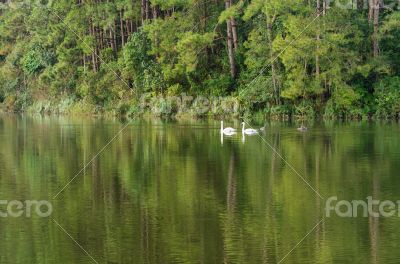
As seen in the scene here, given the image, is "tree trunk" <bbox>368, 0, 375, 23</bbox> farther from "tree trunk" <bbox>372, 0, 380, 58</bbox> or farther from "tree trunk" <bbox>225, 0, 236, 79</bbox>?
"tree trunk" <bbox>225, 0, 236, 79</bbox>

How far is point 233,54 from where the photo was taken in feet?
175

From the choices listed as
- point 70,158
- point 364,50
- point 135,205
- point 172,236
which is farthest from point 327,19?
point 172,236

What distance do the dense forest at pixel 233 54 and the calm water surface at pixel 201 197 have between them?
11.4 metres

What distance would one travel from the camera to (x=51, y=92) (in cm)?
7156

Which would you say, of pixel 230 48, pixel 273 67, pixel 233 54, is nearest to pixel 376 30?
pixel 273 67

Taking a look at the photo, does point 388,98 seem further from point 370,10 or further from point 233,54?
point 233,54

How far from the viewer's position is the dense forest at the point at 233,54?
4659 centimetres

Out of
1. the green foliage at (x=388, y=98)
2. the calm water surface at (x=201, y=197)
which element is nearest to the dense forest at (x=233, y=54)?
the green foliage at (x=388, y=98)

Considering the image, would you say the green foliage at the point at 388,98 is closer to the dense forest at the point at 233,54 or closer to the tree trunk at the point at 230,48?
the dense forest at the point at 233,54

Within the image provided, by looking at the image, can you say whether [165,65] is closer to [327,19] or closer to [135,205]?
[327,19]

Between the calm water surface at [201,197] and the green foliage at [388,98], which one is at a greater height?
the green foliage at [388,98]

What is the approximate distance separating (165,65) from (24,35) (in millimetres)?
29451

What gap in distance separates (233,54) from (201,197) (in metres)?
34.3

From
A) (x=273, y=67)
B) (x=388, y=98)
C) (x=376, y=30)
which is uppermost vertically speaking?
(x=376, y=30)
